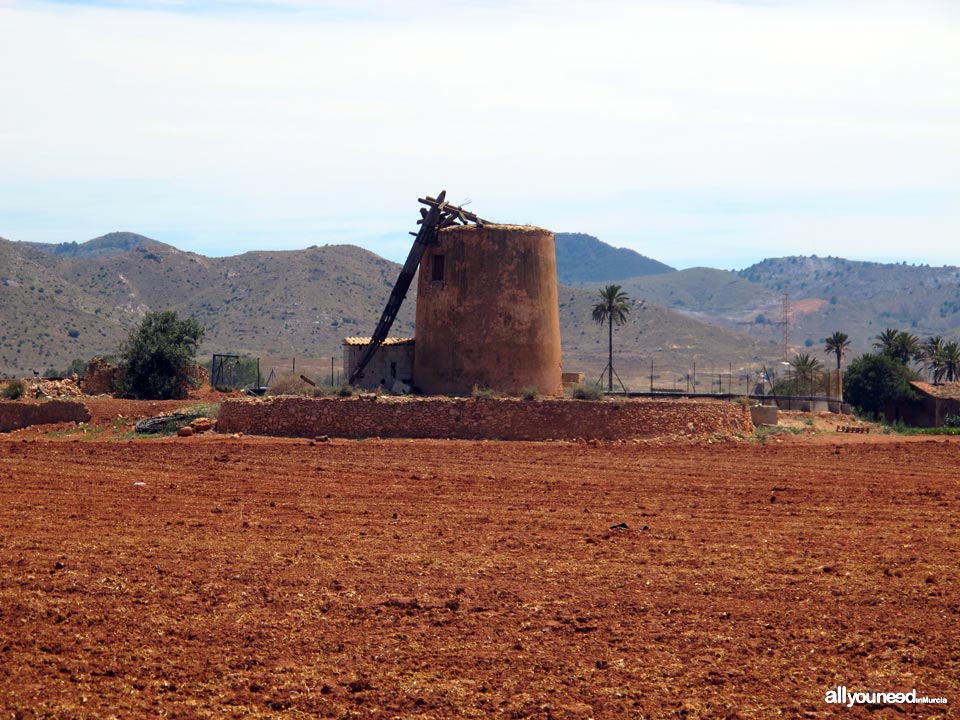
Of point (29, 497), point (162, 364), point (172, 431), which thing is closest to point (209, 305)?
point (162, 364)

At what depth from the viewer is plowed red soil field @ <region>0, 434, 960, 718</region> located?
8086 mm

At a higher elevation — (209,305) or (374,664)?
(209,305)

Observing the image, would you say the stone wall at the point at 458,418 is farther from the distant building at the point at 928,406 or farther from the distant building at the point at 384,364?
the distant building at the point at 928,406

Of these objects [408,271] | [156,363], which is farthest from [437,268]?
[156,363]

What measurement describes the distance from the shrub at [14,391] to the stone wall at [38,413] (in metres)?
1.12

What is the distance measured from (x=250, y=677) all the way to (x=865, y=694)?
453cm

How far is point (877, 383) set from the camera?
48.5m

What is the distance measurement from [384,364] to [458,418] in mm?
5108

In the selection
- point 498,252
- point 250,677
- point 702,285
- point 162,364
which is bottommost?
point 250,677

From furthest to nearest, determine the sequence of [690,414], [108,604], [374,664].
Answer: [690,414]
[108,604]
[374,664]

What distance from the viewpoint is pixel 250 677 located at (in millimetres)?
8359

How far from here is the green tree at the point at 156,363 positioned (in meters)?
32.5

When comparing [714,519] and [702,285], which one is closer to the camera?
[714,519]

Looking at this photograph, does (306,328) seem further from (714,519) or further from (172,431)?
(714,519)
